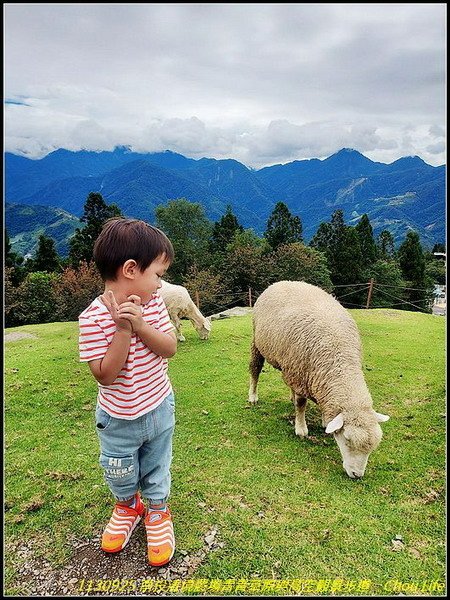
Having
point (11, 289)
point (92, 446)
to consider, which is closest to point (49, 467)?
point (92, 446)

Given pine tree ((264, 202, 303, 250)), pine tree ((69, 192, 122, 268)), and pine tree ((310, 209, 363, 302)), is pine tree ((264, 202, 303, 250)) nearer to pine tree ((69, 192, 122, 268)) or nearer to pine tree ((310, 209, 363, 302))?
pine tree ((310, 209, 363, 302))

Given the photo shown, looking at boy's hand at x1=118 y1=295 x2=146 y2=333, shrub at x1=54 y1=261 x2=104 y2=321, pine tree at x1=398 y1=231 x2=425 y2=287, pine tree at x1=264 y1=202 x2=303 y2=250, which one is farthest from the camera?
pine tree at x1=264 y1=202 x2=303 y2=250

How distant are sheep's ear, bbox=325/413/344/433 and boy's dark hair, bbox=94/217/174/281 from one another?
120 inches

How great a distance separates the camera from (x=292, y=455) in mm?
5086

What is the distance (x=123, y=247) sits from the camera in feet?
8.39

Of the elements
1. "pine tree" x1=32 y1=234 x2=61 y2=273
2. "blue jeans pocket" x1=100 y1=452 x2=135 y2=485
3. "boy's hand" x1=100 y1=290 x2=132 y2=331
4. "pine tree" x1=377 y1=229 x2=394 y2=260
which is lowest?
"blue jeans pocket" x1=100 y1=452 x2=135 y2=485

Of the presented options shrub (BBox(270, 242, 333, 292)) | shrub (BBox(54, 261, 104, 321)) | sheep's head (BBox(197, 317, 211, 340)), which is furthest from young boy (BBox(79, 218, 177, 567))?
shrub (BBox(270, 242, 333, 292))

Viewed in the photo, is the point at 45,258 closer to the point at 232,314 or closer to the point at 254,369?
the point at 232,314

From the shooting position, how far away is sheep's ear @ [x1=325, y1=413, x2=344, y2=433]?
4438 millimetres

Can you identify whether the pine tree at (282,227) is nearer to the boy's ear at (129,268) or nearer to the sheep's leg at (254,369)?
the sheep's leg at (254,369)

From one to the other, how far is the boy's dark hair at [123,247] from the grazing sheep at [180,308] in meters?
9.21

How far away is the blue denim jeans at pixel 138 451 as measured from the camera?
112 inches

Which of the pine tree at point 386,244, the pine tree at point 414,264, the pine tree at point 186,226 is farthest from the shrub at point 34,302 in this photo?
the pine tree at point 386,244

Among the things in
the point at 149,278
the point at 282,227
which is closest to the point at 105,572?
the point at 149,278
